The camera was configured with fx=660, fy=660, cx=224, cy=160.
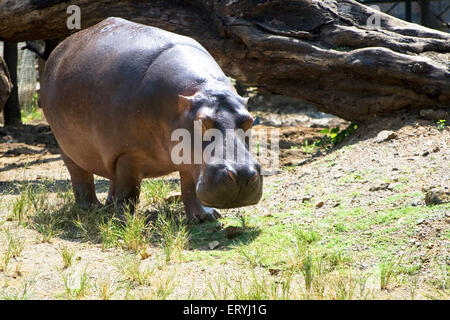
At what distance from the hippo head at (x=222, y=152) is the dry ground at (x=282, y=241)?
1.19 feet

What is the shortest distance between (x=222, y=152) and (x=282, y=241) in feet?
2.39

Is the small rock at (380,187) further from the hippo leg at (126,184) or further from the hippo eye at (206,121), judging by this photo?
the hippo leg at (126,184)

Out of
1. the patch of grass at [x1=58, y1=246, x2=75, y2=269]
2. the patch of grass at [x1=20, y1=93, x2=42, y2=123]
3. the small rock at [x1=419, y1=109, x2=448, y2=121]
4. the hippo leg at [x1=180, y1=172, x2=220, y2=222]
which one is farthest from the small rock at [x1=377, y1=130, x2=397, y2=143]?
the patch of grass at [x1=20, y1=93, x2=42, y2=123]

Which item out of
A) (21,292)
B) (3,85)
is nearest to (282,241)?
(21,292)

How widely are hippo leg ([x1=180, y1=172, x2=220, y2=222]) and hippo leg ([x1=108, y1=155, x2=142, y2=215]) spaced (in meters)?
0.36

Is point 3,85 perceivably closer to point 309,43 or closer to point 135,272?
point 309,43

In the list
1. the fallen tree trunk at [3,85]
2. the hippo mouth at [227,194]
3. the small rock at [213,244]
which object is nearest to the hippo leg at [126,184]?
the small rock at [213,244]

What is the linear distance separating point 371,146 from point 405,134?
0.35 m

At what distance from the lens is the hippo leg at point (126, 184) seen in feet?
16.2

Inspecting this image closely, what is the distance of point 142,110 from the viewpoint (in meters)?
4.66

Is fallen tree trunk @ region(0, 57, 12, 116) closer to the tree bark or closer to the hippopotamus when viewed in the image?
the hippopotamus

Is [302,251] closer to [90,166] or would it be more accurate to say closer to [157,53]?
[157,53]
